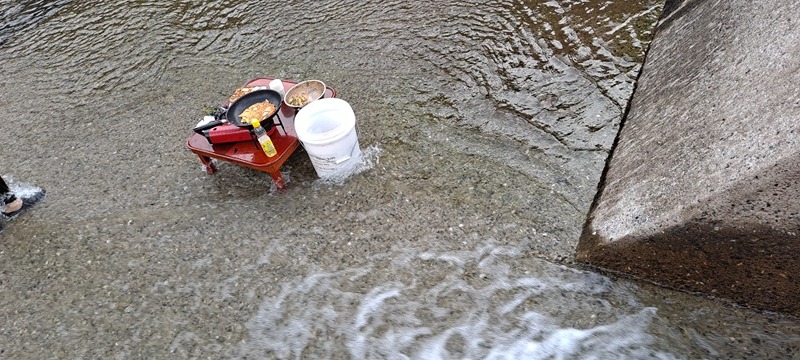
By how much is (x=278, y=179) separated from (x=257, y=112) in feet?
1.94

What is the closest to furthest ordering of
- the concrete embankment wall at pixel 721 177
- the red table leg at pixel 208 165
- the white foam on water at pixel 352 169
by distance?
1. the concrete embankment wall at pixel 721 177
2. the white foam on water at pixel 352 169
3. the red table leg at pixel 208 165

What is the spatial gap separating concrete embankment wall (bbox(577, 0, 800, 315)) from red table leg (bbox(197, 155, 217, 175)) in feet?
10.7

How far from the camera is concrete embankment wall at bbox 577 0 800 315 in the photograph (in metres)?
2.79

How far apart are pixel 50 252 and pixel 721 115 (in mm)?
5253

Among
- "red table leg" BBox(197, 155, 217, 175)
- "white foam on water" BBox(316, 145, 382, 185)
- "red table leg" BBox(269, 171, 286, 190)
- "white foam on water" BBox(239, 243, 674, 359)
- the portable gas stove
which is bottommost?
"white foam on water" BBox(239, 243, 674, 359)

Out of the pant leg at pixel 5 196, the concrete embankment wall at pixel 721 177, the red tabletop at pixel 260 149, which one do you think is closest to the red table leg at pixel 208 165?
Result: the red tabletop at pixel 260 149

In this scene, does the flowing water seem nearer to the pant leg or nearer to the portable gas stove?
the pant leg

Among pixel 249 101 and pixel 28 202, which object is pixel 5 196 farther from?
pixel 249 101

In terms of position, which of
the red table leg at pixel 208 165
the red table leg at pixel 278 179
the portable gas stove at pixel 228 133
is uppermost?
the portable gas stove at pixel 228 133

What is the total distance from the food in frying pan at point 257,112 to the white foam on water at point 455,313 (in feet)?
4.55

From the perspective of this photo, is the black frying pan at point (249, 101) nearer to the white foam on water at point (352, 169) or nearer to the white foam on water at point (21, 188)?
the white foam on water at point (352, 169)

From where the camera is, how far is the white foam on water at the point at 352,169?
447 cm

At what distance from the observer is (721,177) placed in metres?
2.93

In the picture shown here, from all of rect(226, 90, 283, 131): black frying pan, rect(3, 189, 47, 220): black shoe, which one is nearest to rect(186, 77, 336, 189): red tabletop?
rect(226, 90, 283, 131): black frying pan
